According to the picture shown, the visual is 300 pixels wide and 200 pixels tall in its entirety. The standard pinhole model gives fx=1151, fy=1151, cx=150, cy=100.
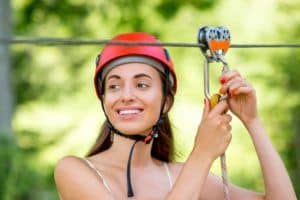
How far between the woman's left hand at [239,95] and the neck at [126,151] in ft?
1.32

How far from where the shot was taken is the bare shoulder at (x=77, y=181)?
383 centimetres

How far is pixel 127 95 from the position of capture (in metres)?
3.87

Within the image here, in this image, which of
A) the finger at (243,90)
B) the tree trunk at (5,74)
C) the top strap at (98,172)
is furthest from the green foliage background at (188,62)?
the finger at (243,90)

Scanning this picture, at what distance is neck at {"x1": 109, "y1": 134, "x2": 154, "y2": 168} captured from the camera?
13.2 ft

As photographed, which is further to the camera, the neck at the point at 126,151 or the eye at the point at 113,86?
the neck at the point at 126,151

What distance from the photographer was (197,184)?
3592mm

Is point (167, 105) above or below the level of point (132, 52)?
below

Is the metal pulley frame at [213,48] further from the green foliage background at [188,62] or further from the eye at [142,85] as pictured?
the green foliage background at [188,62]

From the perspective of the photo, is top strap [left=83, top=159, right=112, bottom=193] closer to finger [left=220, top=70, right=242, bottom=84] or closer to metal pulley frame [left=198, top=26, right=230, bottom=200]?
metal pulley frame [left=198, top=26, right=230, bottom=200]

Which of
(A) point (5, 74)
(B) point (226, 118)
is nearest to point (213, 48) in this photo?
(B) point (226, 118)

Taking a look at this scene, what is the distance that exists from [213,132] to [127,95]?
407 millimetres

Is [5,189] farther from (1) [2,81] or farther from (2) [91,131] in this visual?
(2) [91,131]

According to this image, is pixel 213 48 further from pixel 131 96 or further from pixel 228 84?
pixel 131 96

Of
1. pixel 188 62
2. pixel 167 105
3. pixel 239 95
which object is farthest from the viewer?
pixel 188 62
